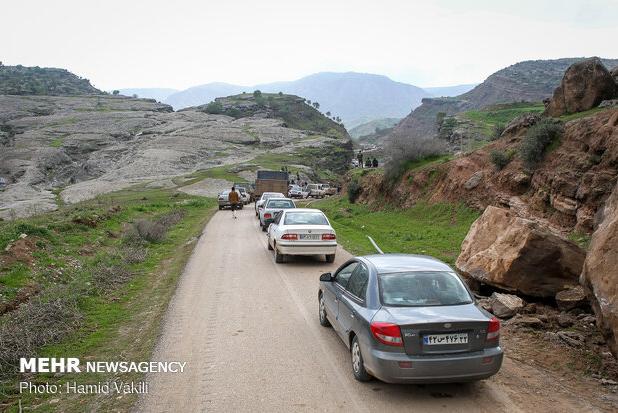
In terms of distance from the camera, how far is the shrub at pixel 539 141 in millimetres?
19641

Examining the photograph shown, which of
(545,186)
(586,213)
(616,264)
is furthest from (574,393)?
(545,186)

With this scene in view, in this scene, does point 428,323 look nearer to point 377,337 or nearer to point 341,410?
point 377,337

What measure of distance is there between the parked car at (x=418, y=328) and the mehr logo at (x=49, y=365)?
381 centimetres

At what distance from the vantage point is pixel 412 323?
534cm

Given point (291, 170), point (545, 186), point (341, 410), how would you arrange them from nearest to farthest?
point (341, 410)
point (545, 186)
point (291, 170)

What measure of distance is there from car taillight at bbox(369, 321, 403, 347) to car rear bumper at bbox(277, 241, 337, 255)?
8191 mm

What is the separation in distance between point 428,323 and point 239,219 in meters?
23.1

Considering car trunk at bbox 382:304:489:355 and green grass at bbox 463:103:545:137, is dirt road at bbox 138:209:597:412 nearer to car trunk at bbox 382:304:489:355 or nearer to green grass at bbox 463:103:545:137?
car trunk at bbox 382:304:489:355

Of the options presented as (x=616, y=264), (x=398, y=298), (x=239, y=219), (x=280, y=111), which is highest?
(x=280, y=111)

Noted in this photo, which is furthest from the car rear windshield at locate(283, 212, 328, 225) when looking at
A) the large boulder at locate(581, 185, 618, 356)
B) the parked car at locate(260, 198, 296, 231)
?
the large boulder at locate(581, 185, 618, 356)

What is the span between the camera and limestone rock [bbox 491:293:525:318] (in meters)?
8.38

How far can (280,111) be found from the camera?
162750 millimetres

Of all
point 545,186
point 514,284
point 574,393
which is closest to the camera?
point 574,393

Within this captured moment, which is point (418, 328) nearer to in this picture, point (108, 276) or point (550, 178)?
point (108, 276)
